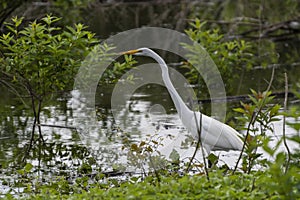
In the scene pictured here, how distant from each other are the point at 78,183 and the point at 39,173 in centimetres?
128

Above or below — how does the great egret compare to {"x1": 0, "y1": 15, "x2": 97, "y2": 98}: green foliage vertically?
below

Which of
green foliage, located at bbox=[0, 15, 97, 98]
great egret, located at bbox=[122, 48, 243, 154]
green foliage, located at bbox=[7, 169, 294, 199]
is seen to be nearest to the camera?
green foliage, located at bbox=[7, 169, 294, 199]

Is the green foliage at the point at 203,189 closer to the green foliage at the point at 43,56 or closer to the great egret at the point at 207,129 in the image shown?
the great egret at the point at 207,129

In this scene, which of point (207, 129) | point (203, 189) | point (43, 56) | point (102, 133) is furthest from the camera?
point (102, 133)

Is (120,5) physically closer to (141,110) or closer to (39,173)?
(141,110)

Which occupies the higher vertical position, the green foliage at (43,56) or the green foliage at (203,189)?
the green foliage at (43,56)

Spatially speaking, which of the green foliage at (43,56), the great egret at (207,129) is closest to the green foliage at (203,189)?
the great egret at (207,129)

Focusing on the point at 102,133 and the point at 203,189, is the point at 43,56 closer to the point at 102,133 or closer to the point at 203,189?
the point at 102,133

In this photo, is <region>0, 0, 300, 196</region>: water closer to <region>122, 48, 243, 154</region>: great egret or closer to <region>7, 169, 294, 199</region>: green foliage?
<region>122, 48, 243, 154</region>: great egret

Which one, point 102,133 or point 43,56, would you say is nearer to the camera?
point 43,56

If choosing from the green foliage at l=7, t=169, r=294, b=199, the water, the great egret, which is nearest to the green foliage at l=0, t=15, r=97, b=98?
the water

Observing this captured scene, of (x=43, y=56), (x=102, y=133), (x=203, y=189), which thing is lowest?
(x=102, y=133)

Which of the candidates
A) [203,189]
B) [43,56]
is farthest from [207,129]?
[203,189]

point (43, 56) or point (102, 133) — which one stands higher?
point (43, 56)
